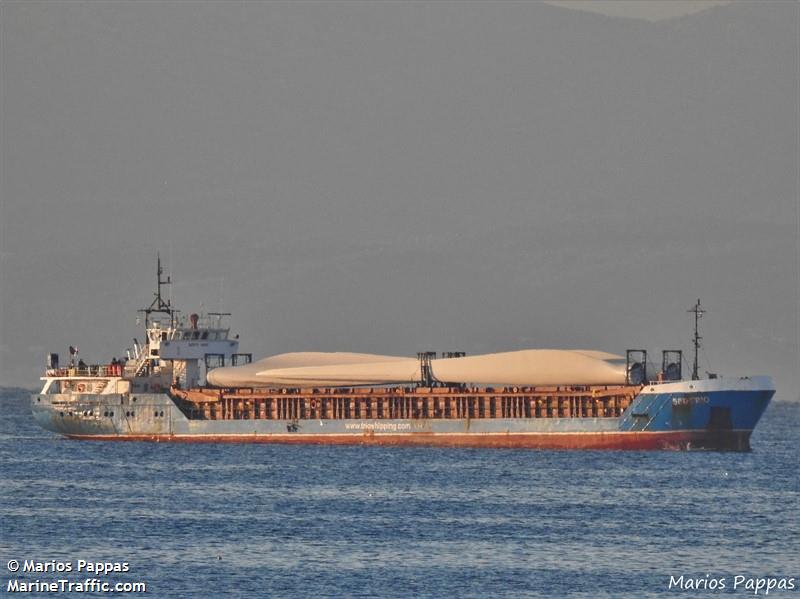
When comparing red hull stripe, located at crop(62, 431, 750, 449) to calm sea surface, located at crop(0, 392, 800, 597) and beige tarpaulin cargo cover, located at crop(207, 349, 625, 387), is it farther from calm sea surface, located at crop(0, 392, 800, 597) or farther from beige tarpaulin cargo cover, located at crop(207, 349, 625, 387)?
beige tarpaulin cargo cover, located at crop(207, 349, 625, 387)

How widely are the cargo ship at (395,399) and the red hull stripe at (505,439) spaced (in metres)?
0.05

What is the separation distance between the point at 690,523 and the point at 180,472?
1067 inches

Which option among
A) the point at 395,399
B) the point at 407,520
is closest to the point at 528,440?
the point at 395,399

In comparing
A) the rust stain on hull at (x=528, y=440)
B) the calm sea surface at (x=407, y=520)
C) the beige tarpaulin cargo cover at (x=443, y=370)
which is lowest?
the calm sea surface at (x=407, y=520)

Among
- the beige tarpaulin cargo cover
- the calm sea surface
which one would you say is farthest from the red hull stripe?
the beige tarpaulin cargo cover

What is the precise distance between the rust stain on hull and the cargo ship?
0.18 feet

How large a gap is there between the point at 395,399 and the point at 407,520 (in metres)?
37.0

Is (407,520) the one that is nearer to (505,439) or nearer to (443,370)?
(505,439)

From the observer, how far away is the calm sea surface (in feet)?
173

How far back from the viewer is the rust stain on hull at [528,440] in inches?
3701

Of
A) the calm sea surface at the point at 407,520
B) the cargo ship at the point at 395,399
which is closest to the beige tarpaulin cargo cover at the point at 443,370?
the cargo ship at the point at 395,399

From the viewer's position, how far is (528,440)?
3819 inches

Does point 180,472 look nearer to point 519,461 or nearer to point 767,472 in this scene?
point 519,461

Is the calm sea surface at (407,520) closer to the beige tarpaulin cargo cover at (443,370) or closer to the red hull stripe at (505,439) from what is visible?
the red hull stripe at (505,439)
